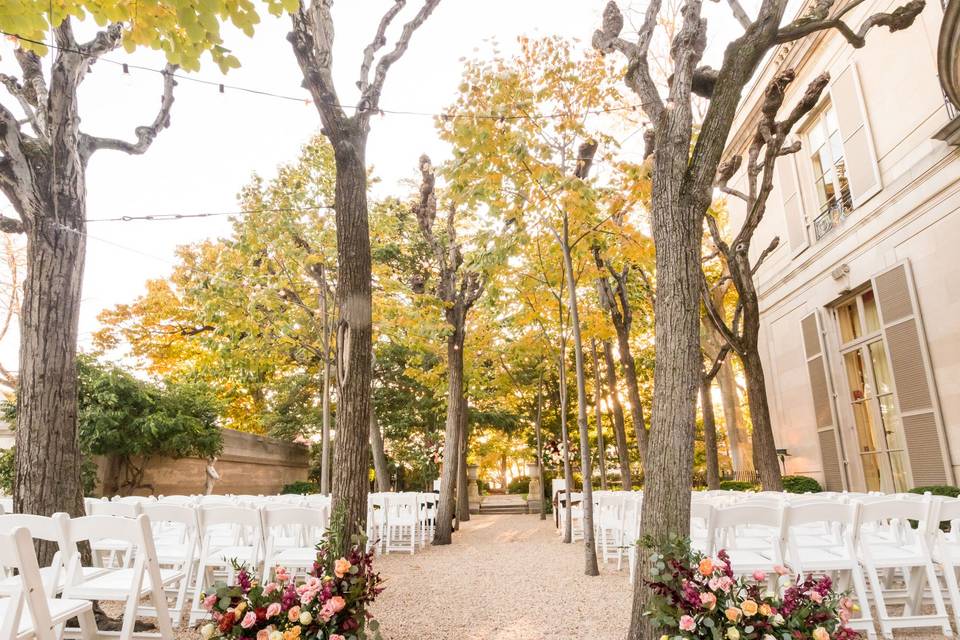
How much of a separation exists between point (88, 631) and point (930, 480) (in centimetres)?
1072

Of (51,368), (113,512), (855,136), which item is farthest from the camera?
(855,136)

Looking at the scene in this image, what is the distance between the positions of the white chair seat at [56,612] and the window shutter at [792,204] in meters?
13.9

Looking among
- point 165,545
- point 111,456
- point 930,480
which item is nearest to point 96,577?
point 165,545

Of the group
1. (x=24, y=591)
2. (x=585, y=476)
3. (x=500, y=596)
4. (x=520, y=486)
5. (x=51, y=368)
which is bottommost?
(x=500, y=596)

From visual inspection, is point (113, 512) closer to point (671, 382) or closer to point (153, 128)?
point (153, 128)

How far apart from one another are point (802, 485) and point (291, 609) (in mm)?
11666

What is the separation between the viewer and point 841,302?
11.4 metres

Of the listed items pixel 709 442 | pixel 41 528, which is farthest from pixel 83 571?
pixel 709 442

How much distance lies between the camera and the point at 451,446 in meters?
10.7

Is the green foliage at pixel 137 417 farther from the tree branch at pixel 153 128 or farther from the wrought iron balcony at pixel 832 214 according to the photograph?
the wrought iron balcony at pixel 832 214

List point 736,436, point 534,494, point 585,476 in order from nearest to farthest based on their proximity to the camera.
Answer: point 585,476, point 736,436, point 534,494

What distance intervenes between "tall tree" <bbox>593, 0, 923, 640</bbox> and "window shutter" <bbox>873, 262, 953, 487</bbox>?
658cm

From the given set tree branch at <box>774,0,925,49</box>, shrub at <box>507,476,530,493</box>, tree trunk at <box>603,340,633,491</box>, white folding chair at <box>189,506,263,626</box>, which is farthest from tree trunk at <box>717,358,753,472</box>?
white folding chair at <box>189,506,263,626</box>

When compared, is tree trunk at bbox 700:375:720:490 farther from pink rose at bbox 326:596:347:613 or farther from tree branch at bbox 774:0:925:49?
pink rose at bbox 326:596:347:613
